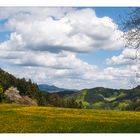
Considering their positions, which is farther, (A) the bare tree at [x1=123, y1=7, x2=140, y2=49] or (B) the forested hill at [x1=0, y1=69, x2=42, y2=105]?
(B) the forested hill at [x1=0, y1=69, x2=42, y2=105]

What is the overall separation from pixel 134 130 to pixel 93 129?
108 inches

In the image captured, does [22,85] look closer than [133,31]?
No

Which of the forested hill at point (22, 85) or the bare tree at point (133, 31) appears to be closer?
the bare tree at point (133, 31)
